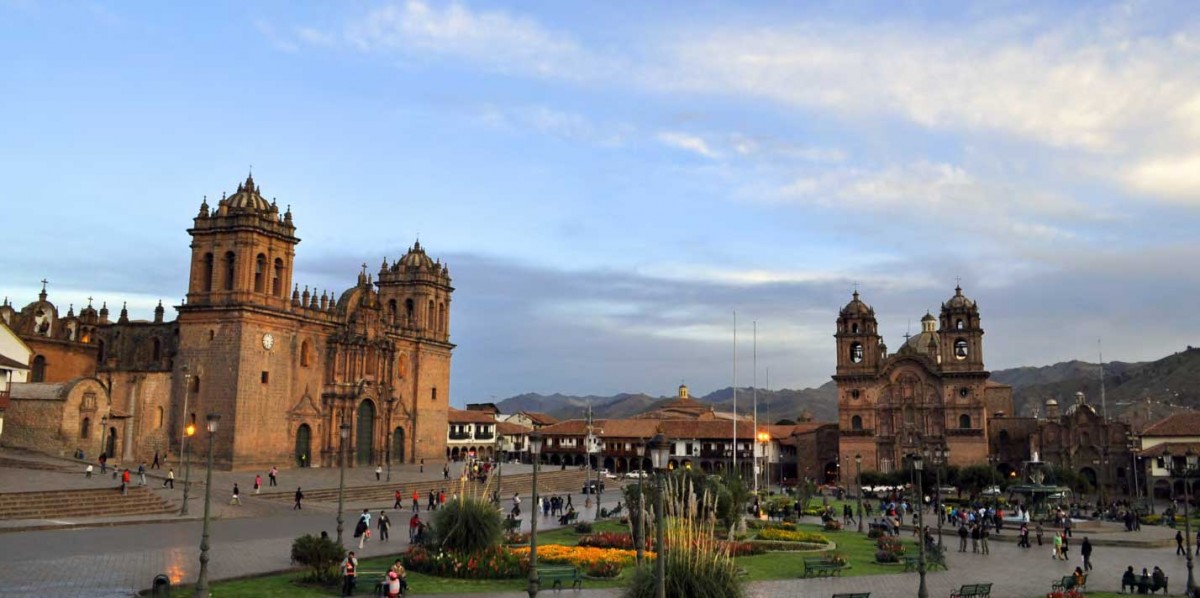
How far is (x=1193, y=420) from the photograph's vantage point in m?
66.6

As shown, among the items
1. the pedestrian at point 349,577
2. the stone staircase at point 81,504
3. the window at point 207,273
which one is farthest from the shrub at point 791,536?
the window at point 207,273

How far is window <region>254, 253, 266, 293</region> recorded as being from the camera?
164ft

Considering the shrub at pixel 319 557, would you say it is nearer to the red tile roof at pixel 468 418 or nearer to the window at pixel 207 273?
the window at pixel 207 273

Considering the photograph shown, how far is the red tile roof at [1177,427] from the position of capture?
216 ft

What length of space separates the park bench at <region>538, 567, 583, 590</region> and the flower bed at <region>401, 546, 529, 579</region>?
1034mm

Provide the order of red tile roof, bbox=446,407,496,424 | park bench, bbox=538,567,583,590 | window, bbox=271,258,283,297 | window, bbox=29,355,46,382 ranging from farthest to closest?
red tile roof, bbox=446,407,496,424
window, bbox=29,355,46,382
window, bbox=271,258,283,297
park bench, bbox=538,567,583,590

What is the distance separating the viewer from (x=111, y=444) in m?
47.6

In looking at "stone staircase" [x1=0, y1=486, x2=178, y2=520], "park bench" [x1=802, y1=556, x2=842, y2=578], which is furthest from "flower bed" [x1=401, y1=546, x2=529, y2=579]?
"stone staircase" [x1=0, y1=486, x2=178, y2=520]

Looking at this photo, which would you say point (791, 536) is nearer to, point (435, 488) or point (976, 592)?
point (976, 592)

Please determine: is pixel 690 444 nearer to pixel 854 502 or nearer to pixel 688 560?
pixel 854 502

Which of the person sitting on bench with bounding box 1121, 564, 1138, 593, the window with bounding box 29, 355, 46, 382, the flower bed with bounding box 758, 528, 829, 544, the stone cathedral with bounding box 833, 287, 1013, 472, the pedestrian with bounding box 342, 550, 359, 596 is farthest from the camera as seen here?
the stone cathedral with bounding box 833, 287, 1013, 472

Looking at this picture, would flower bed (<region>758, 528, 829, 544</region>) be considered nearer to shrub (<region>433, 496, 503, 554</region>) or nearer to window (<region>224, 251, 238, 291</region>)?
shrub (<region>433, 496, 503, 554</region>)

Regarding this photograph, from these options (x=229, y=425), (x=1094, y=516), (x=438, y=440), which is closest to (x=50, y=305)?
(x=229, y=425)

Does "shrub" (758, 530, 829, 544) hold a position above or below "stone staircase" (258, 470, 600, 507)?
below
